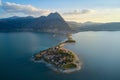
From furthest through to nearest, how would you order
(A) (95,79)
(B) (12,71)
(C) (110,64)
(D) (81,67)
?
1. (C) (110,64)
2. (D) (81,67)
3. (B) (12,71)
4. (A) (95,79)

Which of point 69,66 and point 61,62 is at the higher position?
point 61,62

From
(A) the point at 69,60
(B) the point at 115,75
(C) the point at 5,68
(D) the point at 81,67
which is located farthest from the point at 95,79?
(C) the point at 5,68

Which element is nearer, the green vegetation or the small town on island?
the small town on island

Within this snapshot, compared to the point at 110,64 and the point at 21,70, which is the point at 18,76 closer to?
the point at 21,70

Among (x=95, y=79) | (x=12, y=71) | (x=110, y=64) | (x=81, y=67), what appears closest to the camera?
(x=95, y=79)

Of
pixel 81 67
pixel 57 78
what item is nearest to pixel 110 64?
pixel 81 67

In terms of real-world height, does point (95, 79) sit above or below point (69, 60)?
below

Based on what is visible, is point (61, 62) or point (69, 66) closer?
point (69, 66)

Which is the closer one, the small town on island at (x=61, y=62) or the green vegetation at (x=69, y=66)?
the small town on island at (x=61, y=62)

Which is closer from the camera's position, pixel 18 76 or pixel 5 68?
pixel 18 76
